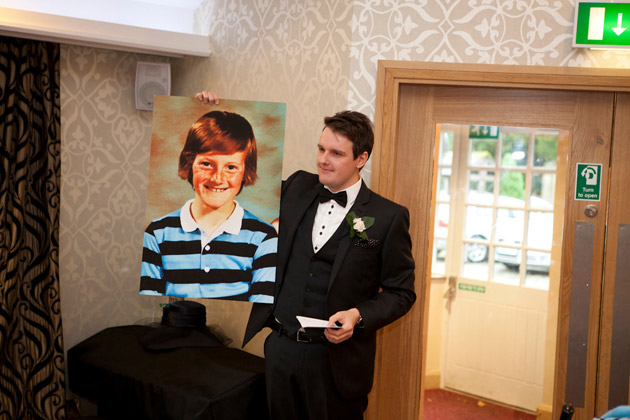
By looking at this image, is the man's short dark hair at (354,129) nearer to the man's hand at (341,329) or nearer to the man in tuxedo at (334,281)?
the man in tuxedo at (334,281)

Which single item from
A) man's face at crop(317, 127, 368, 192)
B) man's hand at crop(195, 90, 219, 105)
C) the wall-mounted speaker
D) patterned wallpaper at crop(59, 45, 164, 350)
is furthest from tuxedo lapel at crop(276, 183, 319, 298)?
patterned wallpaper at crop(59, 45, 164, 350)

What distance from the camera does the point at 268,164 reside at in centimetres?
226

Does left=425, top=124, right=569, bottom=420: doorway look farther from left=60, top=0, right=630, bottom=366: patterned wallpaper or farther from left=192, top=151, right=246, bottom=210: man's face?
left=192, top=151, right=246, bottom=210: man's face

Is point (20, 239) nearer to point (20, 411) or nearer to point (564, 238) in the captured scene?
point (20, 411)

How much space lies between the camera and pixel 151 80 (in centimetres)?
373

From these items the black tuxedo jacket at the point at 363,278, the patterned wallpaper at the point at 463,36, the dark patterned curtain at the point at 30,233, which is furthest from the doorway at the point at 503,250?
the dark patterned curtain at the point at 30,233

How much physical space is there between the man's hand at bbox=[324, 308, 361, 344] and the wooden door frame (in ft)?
2.32

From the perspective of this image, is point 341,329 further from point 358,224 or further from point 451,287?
point 451,287

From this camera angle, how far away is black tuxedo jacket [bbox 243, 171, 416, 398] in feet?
7.00

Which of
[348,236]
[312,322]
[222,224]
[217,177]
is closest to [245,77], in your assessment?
[217,177]

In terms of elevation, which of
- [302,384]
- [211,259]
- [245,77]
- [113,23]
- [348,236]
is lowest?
[302,384]

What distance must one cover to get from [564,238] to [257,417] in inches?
67.8

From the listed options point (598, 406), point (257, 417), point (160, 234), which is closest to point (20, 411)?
point (257, 417)

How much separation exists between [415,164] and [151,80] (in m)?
1.93
